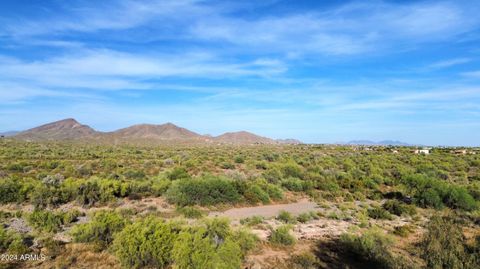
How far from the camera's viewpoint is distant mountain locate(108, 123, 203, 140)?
17023 centimetres

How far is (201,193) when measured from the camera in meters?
17.7

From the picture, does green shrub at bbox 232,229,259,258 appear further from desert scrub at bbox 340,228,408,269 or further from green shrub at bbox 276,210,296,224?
green shrub at bbox 276,210,296,224

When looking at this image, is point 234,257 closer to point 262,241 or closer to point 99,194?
point 262,241

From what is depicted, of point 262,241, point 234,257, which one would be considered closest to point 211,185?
point 262,241

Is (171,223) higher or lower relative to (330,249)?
higher

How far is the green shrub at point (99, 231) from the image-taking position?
1016 cm

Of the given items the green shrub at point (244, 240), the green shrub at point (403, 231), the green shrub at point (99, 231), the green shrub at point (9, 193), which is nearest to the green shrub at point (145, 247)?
the green shrub at point (99, 231)

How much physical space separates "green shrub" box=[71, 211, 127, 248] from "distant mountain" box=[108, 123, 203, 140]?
15999 centimetres

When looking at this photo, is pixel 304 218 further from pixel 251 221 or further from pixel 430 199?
pixel 430 199

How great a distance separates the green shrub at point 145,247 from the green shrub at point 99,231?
40.0 inches

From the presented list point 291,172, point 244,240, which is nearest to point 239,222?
point 244,240

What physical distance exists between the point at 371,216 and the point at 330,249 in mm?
6428

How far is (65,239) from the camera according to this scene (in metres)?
10.8

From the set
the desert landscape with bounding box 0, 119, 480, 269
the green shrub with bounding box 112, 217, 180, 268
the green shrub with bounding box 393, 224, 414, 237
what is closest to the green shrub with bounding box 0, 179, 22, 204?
the desert landscape with bounding box 0, 119, 480, 269
